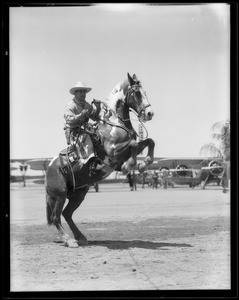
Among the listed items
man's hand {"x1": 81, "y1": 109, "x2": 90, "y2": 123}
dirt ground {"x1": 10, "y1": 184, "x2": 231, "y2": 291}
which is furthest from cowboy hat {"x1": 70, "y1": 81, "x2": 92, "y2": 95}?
dirt ground {"x1": 10, "y1": 184, "x2": 231, "y2": 291}

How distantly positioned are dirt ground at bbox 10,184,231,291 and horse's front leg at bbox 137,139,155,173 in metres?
1.33

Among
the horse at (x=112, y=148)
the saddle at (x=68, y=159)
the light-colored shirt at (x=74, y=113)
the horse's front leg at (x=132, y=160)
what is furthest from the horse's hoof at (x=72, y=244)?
the light-colored shirt at (x=74, y=113)

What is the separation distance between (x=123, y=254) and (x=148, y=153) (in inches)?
64.3

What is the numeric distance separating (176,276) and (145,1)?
3.61 meters

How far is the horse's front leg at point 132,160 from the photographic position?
925 centimetres

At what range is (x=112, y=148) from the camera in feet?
31.0

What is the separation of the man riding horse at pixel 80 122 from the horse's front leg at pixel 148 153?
65 centimetres

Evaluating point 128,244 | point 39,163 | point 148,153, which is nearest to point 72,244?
point 128,244

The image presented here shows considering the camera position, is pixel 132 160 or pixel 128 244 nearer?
pixel 132 160

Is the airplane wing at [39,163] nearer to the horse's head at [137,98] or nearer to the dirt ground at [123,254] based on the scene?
the dirt ground at [123,254]

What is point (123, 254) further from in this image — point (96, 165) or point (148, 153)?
point (148, 153)

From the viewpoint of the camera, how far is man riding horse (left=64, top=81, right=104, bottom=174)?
31.0ft

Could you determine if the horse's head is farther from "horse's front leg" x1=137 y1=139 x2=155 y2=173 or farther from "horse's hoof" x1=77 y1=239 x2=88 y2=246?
"horse's hoof" x1=77 y1=239 x2=88 y2=246
